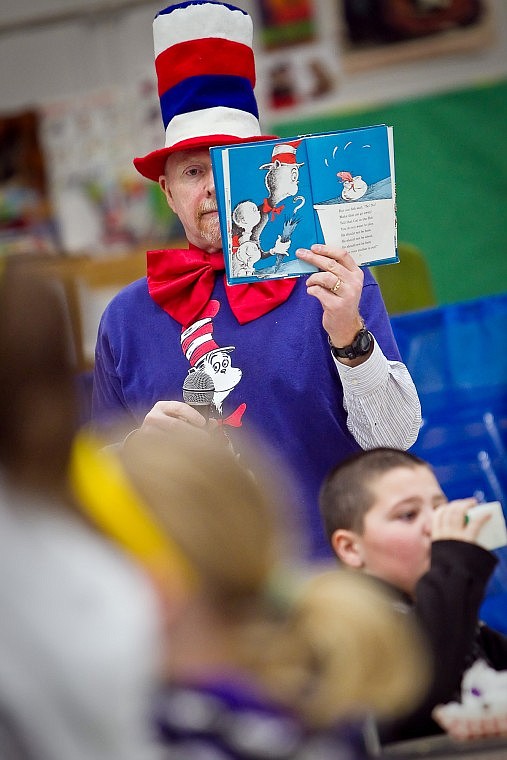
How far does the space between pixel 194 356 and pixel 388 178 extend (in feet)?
1.47

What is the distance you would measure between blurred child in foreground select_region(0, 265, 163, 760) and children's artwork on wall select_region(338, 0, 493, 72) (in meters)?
4.45

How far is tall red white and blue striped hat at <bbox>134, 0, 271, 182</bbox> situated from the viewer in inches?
74.8

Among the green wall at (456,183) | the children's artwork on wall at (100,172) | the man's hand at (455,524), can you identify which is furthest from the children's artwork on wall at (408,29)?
the man's hand at (455,524)

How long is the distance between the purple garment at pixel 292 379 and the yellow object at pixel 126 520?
0.86m

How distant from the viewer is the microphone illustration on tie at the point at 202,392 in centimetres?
177

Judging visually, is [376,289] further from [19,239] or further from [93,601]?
[19,239]

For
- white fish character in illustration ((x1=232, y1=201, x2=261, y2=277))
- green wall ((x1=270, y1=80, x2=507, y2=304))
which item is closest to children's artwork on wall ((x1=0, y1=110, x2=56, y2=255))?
green wall ((x1=270, y1=80, x2=507, y2=304))

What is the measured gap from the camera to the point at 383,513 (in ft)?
5.55

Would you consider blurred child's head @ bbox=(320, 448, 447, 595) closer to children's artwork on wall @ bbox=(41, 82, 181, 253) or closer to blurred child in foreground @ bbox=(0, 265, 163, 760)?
blurred child in foreground @ bbox=(0, 265, 163, 760)

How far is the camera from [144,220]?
516 cm

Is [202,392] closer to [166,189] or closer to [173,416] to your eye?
[173,416]

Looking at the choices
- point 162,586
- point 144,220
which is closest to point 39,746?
point 162,586

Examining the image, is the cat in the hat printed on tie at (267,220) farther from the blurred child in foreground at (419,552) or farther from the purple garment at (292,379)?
the blurred child in foreground at (419,552)

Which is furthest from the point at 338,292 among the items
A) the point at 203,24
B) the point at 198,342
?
the point at 203,24
